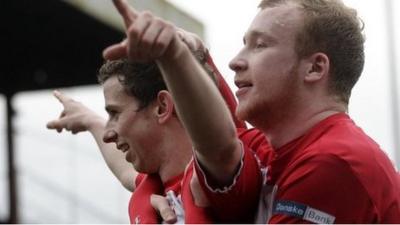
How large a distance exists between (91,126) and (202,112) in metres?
1.28

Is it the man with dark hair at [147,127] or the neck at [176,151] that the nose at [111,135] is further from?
the neck at [176,151]

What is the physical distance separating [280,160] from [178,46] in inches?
18.3

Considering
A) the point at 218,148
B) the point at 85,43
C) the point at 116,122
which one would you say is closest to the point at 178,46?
the point at 218,148

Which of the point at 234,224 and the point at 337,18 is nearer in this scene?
the point at 234,224

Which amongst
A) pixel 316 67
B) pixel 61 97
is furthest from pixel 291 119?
pixel 61 97

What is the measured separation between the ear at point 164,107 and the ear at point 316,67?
1.36 ft

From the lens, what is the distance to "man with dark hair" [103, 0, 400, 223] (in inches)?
81.3

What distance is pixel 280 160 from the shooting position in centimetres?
235

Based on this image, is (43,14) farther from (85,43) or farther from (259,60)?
(259,60)

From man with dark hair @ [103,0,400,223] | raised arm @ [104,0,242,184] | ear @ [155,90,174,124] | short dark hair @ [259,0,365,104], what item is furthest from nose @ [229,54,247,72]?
ear @ [155,90,174,124]

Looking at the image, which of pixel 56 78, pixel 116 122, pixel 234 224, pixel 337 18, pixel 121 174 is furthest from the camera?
pixel 56 78

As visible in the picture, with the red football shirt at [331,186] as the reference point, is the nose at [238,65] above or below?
above

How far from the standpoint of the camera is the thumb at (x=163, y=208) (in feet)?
8.24

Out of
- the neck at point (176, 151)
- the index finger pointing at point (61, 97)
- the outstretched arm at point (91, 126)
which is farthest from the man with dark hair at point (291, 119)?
the index finger pointing at point (61, 97)
